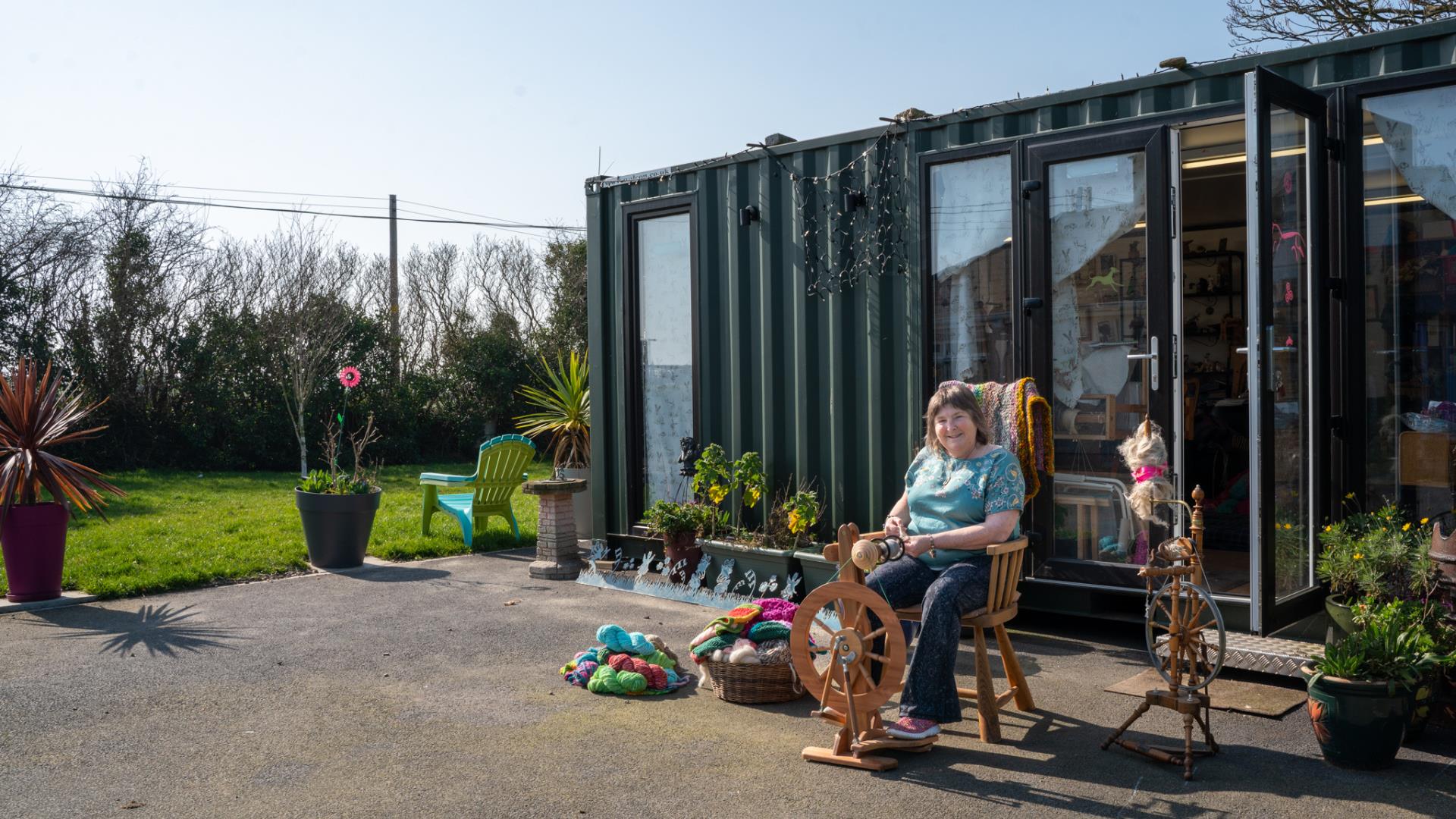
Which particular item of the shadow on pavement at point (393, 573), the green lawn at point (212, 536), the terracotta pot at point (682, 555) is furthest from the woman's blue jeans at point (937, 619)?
the green lawn at point (212, 536)

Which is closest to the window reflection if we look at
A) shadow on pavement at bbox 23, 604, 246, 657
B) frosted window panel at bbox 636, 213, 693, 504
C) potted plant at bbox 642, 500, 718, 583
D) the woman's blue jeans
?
the woman's blue jeans

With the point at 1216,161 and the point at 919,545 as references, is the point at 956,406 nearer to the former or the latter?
the point at 919,545

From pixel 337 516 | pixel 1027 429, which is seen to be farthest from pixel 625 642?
pixel 337 516

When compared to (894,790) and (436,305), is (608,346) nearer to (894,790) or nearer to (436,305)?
(894,790)

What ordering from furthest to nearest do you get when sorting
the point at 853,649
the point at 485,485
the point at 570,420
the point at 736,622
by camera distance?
the point at 570,420, the point at 485,485, the point at 736,622, the point at 853,649

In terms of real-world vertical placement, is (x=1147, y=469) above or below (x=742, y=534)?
above

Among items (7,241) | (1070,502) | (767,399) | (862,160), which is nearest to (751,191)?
(862,160)

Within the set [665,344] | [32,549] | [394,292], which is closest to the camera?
[32,549]

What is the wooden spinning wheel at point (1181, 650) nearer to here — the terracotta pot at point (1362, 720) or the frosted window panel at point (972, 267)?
the terracotta pot at point (1362, 720)

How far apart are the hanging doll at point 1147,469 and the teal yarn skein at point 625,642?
194 cm

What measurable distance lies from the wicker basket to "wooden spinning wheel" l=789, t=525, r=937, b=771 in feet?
1.69

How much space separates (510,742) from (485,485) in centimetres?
466

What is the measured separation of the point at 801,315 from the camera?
247 inches

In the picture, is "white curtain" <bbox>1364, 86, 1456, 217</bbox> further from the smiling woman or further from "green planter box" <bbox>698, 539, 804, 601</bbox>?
"green planter box" <bbox>698, 539, 804, 601</bbox>
